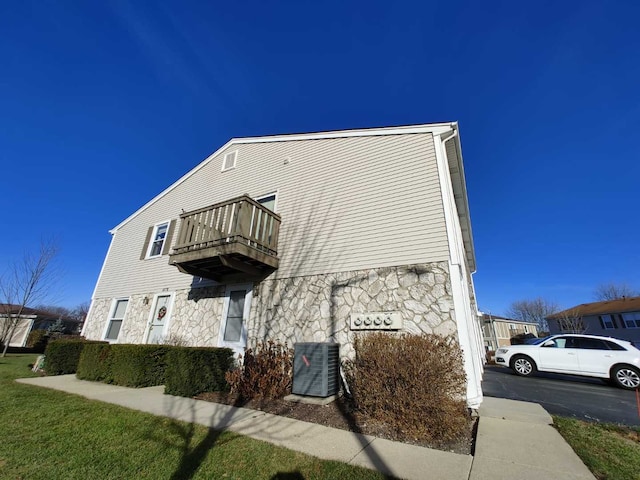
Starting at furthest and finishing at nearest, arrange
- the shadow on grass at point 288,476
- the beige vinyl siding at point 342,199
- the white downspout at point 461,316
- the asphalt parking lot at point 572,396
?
the beige vinyl siding at point 342,199 < the asphalt parking lot at point 572,396 < the white downspout at point 461,316 < the shadow on grass at point 288,476

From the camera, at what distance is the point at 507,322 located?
3206 centimetres

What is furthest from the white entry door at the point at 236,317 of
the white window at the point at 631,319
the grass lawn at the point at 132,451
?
the white window at the point at 631,319

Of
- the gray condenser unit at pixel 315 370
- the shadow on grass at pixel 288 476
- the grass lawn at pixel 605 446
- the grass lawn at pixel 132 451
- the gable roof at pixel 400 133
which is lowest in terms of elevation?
the grass lawn at pixel 132 451

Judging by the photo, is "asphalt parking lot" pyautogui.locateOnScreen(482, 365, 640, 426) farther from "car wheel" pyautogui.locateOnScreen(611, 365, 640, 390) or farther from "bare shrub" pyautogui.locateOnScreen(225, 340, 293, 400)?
"bare shrub" pyautogui.locateOnScreen(225, 340, 293, 400)

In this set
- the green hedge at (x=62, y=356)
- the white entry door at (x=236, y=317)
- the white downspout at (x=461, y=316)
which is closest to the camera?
the white downspout at (x=461, y=316)

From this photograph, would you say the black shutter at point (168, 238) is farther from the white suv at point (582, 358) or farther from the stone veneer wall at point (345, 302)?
the white suv at point (582, 358)

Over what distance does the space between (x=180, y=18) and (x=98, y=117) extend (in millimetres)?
5644

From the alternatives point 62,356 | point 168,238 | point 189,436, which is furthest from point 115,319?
point 189,436

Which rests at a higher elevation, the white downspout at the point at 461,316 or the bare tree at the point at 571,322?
the bare tree at the point at 571,322

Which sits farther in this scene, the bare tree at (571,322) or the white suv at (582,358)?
the bare tree at (571,322)

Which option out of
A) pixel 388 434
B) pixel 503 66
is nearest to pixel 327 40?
pixel 503 66

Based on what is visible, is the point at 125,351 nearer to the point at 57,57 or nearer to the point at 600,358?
the point at 57,57

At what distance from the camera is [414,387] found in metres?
4.10

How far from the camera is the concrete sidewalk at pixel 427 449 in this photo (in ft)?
9.10
